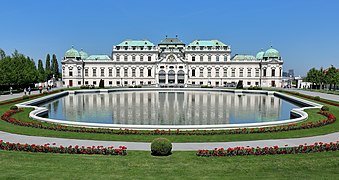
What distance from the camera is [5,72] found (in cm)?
4941

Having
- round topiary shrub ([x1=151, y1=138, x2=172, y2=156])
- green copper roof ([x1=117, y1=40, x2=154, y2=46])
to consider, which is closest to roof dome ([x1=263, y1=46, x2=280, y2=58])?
green copper roof ([x1=117, y1=40, x2=154, y2=46])

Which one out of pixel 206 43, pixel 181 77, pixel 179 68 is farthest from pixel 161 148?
pixel 206 43

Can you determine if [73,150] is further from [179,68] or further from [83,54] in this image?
[83,54]

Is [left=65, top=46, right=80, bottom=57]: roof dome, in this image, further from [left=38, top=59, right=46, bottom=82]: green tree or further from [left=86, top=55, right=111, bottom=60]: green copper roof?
[left=38, top=59, right=46, bottom=82]: green tree

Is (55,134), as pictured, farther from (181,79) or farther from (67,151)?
(181,79)

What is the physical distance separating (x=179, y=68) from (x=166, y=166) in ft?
249

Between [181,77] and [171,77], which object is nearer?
[171,77]

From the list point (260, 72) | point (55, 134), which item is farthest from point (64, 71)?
point (55, 134)

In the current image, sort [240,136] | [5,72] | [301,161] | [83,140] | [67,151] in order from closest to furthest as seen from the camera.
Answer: [301,161] < [67,151] < [83,140] < [240,136] < [5,72]

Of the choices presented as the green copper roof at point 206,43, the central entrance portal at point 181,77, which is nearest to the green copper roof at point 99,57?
the central entrance portal at point 181,77

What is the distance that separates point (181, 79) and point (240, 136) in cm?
7074

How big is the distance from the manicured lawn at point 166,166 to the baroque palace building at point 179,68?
74453mm

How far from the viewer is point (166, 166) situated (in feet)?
35.0

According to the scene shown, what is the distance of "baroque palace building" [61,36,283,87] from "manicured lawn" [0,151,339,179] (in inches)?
2931
